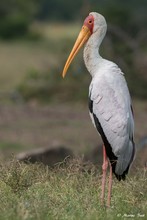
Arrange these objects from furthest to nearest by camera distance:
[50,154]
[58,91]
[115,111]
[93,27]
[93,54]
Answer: [58,91] → [50,154] → [93,27] → [93,54] → [115,111]

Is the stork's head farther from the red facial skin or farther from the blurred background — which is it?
the blurred background

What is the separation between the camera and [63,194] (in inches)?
292

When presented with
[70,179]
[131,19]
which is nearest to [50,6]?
[131,19]

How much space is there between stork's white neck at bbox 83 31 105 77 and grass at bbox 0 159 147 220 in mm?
874

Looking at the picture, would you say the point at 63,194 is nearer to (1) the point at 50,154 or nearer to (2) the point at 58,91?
(1) the point at 50,154

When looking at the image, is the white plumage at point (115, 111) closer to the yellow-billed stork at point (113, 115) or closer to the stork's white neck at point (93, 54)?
the yellow-billed stork at point (113, 115)

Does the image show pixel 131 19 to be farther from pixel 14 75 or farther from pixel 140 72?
pixel 140 72

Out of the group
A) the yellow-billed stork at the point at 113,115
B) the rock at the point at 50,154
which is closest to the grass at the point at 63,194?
the yellow-billed stork at the point at 113,115

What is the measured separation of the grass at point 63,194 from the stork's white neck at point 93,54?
2.87ft

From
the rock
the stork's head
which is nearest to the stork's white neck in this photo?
the stork's head

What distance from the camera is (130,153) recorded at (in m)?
7.29

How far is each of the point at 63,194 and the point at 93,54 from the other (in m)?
1.18

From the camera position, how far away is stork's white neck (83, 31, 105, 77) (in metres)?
7.53

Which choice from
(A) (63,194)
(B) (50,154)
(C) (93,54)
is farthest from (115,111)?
(B) (50,154)
